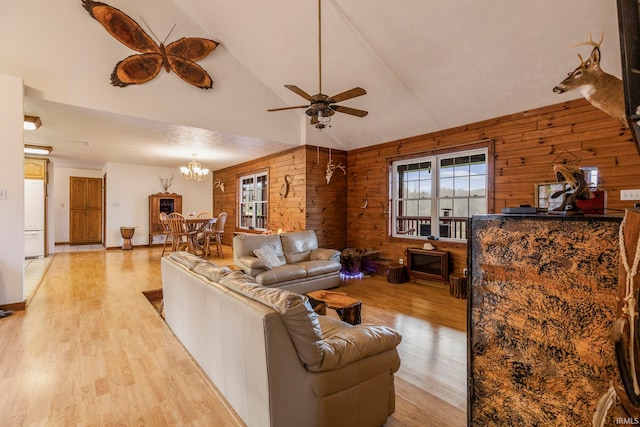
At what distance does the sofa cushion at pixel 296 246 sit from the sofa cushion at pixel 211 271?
97.6 inches

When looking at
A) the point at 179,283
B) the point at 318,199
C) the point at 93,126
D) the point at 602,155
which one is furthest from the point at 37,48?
the point at 602,155

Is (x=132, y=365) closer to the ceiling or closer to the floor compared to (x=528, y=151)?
closer to the floor

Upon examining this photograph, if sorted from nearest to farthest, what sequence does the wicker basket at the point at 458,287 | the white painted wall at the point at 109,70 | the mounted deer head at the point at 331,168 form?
the white painted wall at the point at 109,70 < the wicker basket at the point at 458,287 < the mounted deer head at the point at 331,168

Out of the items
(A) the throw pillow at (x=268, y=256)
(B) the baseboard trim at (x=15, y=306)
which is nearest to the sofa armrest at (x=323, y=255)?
(A) the throw pillow at (x=268, y=256)

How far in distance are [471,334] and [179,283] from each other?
90.6 inches

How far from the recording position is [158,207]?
9.08 m

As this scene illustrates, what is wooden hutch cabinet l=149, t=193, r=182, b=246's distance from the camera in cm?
896

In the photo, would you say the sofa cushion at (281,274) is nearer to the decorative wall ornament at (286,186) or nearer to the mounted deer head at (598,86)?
the decorative wall ornament at (286,186)

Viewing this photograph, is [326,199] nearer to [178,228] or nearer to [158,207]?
[178,228]

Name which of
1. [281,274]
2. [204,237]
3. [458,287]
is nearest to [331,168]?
[281,274]

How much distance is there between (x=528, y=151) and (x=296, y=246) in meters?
3.72

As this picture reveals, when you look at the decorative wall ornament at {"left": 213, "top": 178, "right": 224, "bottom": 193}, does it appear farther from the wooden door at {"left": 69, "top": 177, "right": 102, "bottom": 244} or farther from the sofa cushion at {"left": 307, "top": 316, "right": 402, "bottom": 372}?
the sofa cushion at {"left": 307, "top": 316, "right": 402, "bottom": 372}

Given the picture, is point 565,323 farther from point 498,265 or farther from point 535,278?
point 498,265

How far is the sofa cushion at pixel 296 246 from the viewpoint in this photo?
4.91 m
